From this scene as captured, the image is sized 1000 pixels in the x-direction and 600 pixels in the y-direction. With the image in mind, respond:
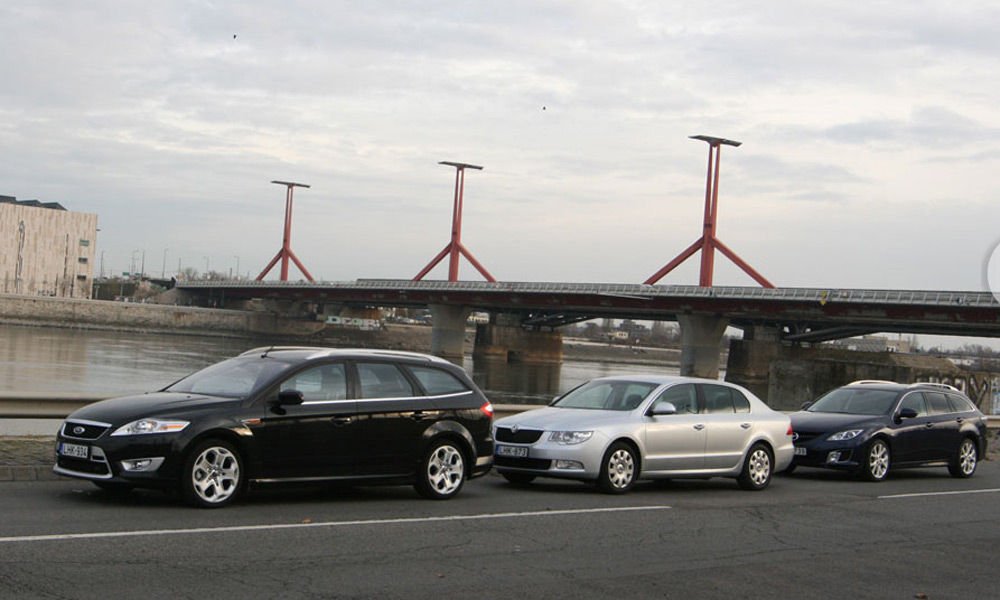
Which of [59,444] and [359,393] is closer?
[59,444]

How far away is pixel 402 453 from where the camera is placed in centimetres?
1238

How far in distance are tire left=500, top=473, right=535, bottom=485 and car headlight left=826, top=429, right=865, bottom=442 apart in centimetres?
559

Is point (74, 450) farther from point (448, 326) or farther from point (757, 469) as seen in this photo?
point (448, 326)

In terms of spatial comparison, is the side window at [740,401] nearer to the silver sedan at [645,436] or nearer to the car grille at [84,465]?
the silver sedan at [645,436]

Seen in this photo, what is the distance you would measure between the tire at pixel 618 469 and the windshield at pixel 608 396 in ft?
2.28

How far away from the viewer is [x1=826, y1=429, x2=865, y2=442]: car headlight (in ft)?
59.5

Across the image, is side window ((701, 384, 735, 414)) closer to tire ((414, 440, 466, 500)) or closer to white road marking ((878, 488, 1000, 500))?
white road marking ((878, 488, 1000, 500))

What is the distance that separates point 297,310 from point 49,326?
104 ft

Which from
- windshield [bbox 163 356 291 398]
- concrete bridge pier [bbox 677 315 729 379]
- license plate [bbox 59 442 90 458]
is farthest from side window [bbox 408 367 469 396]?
concrete bridge pier [bbox 677 315 729 379]

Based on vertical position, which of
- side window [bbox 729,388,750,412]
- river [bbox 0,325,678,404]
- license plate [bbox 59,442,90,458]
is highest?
side window [bbox 729,388,750,412]

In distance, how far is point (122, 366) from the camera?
60281 mm

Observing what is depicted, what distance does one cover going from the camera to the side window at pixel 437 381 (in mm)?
12867

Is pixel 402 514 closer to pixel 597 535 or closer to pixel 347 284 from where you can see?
pixel 597 535

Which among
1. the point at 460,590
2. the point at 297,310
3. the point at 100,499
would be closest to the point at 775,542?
the point at 460,590
